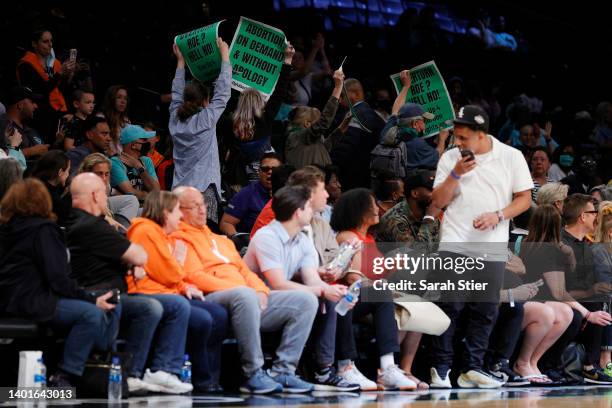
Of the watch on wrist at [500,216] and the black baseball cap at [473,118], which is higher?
the black baseball cap at [473,118]

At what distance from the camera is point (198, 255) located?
9.00 metres

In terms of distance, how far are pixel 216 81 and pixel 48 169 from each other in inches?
94.8

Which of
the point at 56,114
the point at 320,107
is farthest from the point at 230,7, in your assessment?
the point at 56,114

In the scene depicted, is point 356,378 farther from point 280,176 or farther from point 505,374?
point 280,176

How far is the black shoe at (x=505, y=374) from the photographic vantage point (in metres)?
10.1

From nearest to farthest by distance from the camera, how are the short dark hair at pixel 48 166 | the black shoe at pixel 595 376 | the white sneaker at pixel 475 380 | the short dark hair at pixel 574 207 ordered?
the short dark hair at pixel 48 166 < the white sneaker at pixel 475 380 < the black shoe at pixel 595 376 < the short dark hair at pixel 574 207

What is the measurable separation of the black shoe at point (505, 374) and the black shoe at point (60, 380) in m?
3.66

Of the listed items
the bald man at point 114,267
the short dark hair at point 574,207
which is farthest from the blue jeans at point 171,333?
the short dark hair at point 574,207

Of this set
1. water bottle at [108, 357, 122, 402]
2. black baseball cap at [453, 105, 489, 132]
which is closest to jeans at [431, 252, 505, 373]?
black baseball cap at [453, 105, 489, 132]

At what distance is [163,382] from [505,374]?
311 cm

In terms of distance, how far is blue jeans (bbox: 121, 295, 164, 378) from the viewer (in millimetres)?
8180

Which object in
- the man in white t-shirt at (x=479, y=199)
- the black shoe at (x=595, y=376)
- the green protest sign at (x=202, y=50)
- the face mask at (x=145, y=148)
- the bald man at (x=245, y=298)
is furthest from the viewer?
the face mask at (x=145, y=148)

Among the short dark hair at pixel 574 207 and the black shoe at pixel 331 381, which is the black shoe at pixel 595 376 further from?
the black shoe at pixel 331 381

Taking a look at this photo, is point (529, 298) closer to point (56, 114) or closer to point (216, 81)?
point (216, 81)
